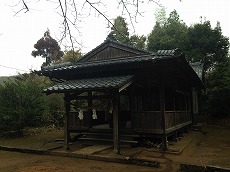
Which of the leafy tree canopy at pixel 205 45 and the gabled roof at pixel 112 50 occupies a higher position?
the leafy tree canopy at pixel 205 45

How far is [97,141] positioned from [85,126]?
1011mm

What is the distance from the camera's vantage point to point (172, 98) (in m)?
16.0

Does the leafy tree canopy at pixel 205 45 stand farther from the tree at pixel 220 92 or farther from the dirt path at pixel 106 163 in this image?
the dirt path at pixel 106 163

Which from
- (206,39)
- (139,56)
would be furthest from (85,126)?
(206,39)

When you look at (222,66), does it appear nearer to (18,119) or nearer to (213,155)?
(213,155)

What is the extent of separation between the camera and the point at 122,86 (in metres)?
10.1

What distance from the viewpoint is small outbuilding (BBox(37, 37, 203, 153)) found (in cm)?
1055

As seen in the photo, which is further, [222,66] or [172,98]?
[222,66]

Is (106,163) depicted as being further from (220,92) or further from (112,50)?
(220,92)

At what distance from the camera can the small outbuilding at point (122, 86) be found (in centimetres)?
1055

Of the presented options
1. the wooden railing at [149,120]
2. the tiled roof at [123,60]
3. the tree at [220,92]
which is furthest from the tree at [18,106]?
the tree at [220,92]

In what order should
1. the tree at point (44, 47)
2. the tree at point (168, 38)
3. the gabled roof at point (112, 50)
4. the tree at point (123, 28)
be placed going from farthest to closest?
the tree at point (44, 47)
the tree at point (168, 38)
the gabled roof at point (112, 50)
the tree at point (123, 28)

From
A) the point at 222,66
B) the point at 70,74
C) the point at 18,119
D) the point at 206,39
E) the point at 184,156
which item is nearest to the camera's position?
the point at 184,156

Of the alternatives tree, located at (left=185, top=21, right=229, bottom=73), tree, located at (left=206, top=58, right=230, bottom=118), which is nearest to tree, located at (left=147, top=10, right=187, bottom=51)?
tree, located at (left=185, top=21, right=229, bottom=73)
